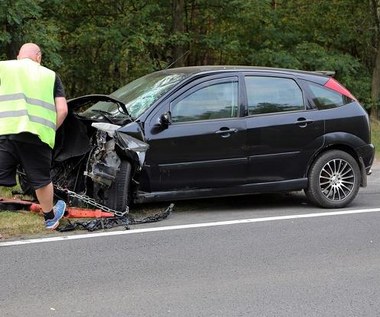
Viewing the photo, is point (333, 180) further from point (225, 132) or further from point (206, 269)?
point (206, 269)

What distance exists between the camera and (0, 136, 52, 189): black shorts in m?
5.79

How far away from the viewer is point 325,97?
7.43 meters

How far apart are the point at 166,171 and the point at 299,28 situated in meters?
11.9

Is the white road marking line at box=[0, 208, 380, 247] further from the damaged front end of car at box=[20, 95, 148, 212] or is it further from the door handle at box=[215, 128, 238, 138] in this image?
the door handle at box=[215, 128, 238, 138]

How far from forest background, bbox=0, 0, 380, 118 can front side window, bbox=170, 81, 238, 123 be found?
6.66m

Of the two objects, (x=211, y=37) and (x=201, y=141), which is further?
(x=211, y=37)

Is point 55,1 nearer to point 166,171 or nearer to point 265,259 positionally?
point 166,171

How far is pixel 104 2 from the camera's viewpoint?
15.0m

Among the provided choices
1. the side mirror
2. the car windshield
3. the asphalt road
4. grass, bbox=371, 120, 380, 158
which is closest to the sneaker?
the asphalt road

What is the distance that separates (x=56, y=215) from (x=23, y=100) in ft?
4.14

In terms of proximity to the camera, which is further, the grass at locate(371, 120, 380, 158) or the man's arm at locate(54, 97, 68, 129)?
the grass at locate(371, 120, 380, 158)

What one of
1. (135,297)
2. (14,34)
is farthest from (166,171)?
(14,34)

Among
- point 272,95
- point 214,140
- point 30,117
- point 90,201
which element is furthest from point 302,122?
point 30,117

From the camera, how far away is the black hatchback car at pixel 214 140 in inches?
255
